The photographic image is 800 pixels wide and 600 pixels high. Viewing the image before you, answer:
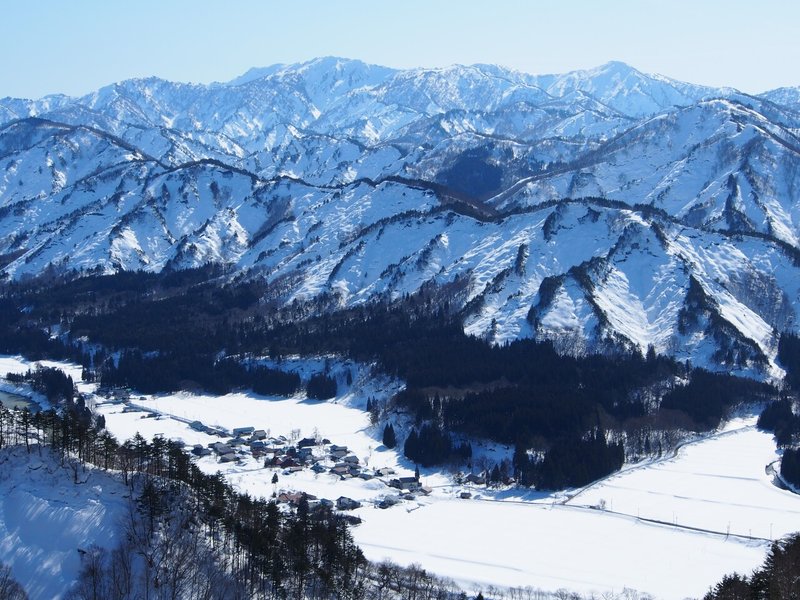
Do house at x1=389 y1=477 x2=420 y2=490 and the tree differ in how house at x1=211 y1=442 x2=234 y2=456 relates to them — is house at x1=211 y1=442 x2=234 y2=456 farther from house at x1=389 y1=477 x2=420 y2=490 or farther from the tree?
house at x1=389 y1=477 x2=420 y2=490

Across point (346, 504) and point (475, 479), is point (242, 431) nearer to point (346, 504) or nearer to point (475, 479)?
point (346, 504)

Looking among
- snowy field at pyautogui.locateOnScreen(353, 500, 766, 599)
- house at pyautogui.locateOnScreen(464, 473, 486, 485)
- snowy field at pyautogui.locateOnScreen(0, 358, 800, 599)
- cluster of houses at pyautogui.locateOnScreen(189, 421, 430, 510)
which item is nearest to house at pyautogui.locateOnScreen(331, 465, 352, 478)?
cluster of houses at pyautogui.locateOnScreen(189, 421, 430, 510)

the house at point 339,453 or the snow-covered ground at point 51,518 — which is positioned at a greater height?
the snow-covered ground at point 51,518

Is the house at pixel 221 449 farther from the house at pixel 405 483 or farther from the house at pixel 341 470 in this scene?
the house at pixel 405 483

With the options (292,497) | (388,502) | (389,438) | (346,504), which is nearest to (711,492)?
(388,502)

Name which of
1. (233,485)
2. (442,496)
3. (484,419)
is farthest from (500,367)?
(233,485)

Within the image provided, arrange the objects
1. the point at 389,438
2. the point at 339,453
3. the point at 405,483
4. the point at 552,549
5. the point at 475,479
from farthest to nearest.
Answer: the point at 389,438
the point at 339,453
the point at 475,479
the point at 405,483
the point at 552,549

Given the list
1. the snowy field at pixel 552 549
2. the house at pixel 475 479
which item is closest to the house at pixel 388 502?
the snowy field at pixel 552 549
